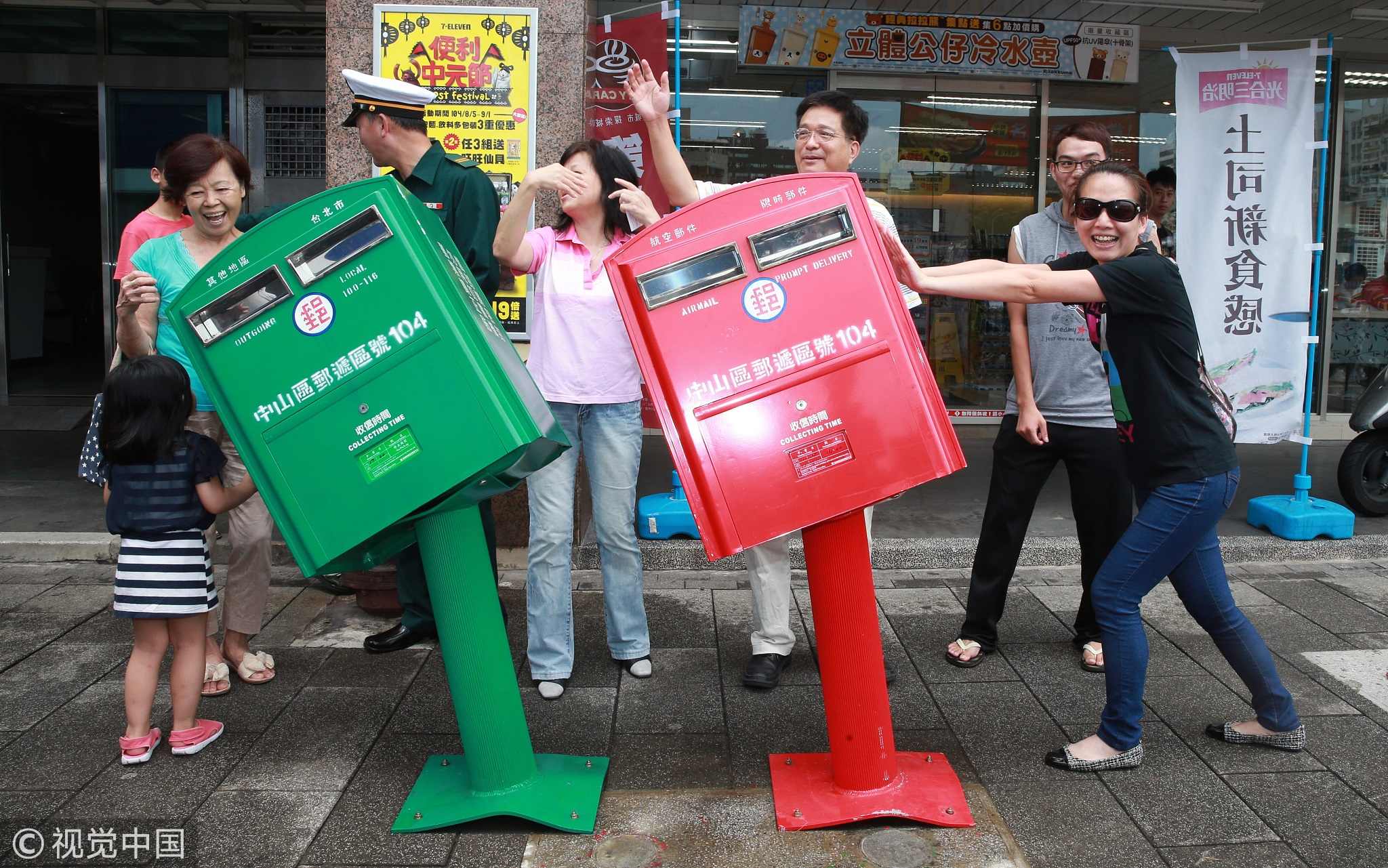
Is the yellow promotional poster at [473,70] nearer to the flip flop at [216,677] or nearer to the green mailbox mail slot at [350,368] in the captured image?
the flip flop at [216,677]

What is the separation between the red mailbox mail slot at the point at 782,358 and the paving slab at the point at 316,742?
4.48 ft

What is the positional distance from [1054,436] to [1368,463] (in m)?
2.94

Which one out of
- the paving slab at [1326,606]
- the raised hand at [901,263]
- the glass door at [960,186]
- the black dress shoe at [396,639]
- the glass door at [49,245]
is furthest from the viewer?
the glass door at [49,245]

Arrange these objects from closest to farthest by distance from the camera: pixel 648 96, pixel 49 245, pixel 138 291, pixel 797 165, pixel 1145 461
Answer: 1. pixel 1145 461
2. pixel 138 291
3. pixel 648 96
4. pixel 797 165
5. pixel 49 245

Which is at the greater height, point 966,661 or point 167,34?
point 167,34

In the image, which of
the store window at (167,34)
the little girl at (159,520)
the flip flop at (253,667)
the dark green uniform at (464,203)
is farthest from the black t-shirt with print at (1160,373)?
the store window at (167,34)

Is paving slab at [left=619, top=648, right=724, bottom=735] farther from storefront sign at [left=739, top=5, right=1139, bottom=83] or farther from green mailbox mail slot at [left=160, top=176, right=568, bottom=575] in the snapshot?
storefront sign at [left=739, top=5, right=1139, bottom=83]

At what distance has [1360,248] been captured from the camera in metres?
8.00

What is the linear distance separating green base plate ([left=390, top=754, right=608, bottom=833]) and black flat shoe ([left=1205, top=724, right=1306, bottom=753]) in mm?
1816

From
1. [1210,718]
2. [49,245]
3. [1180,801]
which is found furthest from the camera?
[49,245]

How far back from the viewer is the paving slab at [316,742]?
2.87m

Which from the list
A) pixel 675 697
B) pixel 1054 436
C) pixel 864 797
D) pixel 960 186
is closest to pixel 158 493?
pixel 675 697

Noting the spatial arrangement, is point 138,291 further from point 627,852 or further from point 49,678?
point 627,852

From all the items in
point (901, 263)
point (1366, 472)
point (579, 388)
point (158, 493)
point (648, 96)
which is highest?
point (648, 96)
